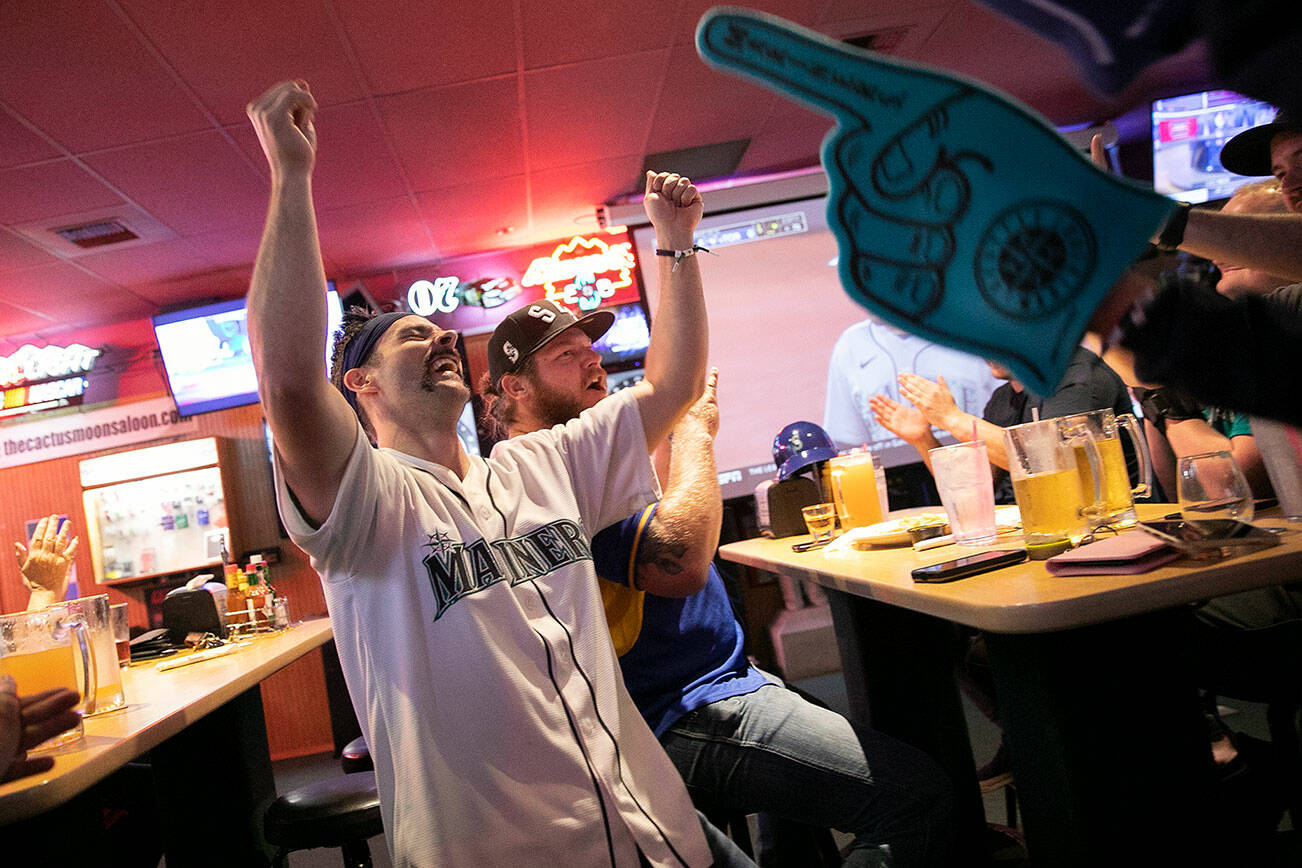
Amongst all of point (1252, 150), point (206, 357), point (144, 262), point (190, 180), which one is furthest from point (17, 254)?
point (1252, 150)

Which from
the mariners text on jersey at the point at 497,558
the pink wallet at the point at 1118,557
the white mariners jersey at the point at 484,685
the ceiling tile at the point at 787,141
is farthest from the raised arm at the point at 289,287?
the ceiling tile at the point at 787,141

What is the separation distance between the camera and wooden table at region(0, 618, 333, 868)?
1283mm

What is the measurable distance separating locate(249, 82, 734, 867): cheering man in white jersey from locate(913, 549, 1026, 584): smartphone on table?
0.45 metres

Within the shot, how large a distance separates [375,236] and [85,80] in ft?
6.25

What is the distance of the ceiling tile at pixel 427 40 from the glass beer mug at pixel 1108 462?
2.55 m

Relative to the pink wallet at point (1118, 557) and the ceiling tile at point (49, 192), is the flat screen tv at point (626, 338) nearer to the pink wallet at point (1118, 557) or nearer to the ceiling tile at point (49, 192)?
the ceiling tile at point (49, 192)

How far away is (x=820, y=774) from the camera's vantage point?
4.22ft

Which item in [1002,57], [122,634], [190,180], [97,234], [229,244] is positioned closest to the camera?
[122,634]

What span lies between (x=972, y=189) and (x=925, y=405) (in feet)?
4.74

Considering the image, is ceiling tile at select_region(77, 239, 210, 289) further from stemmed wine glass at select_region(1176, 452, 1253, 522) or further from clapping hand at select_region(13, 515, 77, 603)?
stemmed wine glass at select_region(1176, 452, 1253, 522)

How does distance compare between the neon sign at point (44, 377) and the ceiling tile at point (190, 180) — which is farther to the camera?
the neon sign at point (44, 377)

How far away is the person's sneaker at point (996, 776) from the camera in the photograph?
201 cm

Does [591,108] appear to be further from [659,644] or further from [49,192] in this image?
[659,644]

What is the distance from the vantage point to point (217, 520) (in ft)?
17.6
